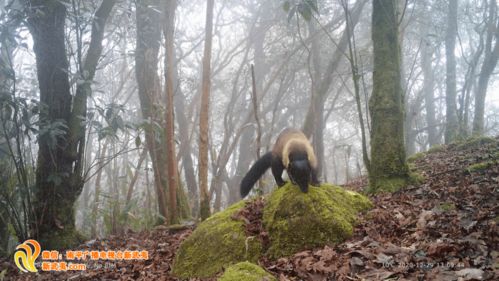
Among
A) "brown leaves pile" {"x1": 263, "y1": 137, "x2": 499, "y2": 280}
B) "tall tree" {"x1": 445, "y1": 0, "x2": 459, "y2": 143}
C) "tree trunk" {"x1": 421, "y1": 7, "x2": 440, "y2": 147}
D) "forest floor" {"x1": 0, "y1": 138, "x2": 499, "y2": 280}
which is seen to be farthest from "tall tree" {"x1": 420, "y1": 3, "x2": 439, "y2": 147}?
"brown leaves pile" {"x1": 263, "y1": 137, "x2": 499, "y2": 280}

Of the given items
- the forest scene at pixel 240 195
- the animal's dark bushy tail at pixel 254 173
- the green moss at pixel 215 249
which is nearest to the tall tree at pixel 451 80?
the forest scene at pixel 240 195

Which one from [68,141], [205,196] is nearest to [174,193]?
[205,196]

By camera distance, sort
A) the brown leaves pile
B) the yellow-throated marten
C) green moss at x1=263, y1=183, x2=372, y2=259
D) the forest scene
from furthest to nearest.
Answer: the yellow-throated marten → green moss at x1=263, y1=183, x2=372, y2=259 → the forest scene → the brown leaves pile

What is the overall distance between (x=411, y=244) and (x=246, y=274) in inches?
63.3

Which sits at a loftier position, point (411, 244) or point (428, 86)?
point (428, 86)

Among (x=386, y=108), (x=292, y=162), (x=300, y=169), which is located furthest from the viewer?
(x=386, y=108)

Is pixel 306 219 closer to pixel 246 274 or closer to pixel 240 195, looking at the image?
pixel 246 274

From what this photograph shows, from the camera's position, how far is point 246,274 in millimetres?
3104

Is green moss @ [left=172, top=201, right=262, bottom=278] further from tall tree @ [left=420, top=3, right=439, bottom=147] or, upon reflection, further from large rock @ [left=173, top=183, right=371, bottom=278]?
tall tree @ [left=420, top=3, right=439, bottom=147]

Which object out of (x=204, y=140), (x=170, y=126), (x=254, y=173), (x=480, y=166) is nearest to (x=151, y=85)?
(x=170, y=126)

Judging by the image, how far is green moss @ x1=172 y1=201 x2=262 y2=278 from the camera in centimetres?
432

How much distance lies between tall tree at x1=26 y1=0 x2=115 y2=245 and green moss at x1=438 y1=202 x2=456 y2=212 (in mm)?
5904

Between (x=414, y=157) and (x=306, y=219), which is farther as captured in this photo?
(x=414, y=157)

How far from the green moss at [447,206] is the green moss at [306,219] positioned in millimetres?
957
